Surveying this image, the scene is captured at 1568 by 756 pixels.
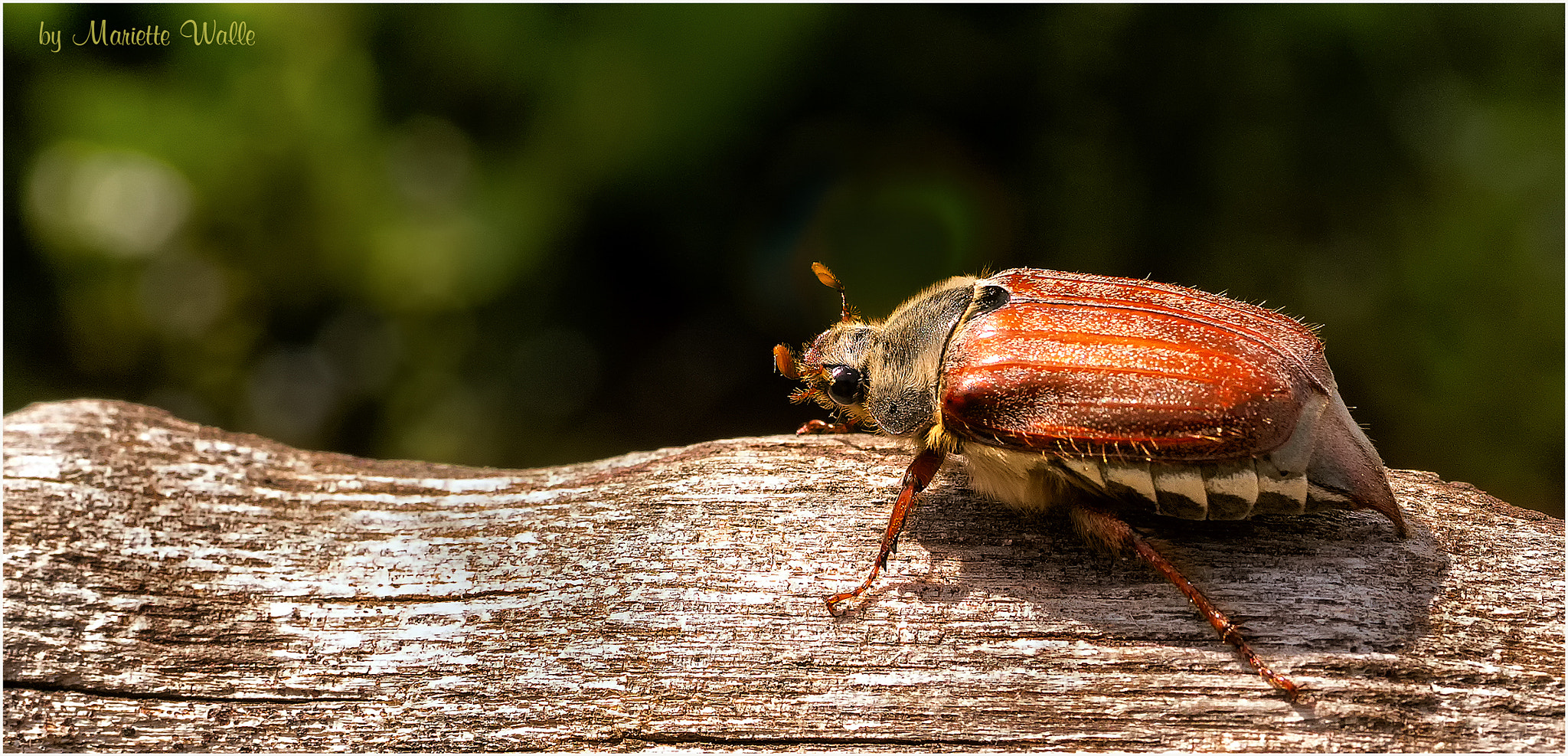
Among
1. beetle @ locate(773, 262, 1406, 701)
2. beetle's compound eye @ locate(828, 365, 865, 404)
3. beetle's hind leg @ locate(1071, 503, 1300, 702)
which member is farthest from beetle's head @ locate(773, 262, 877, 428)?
beetle's hind leg @ locate(1071, 503, 1300, 702)

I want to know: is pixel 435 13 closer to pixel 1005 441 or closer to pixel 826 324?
pixel 826 324

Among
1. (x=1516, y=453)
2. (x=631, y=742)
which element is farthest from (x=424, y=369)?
(x=1516, y=453)

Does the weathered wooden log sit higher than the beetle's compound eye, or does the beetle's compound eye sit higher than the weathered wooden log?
the beetle's compound eye

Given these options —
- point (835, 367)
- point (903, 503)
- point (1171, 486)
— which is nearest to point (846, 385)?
point (835, 367)

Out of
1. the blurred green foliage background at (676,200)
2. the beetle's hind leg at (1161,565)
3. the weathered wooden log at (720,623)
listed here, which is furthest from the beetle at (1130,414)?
the blurred green foliage background at (676,200)

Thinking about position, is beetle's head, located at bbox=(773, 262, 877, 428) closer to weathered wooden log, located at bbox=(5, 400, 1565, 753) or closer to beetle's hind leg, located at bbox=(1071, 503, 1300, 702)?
weathered wooden log, located at bbox=(5, 400, 1565, 753)

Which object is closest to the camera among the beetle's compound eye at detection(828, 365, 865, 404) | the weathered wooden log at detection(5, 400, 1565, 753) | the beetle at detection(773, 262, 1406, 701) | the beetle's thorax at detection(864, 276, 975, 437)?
the weathered wooden log at detection(5, 400, 1565, 753)
